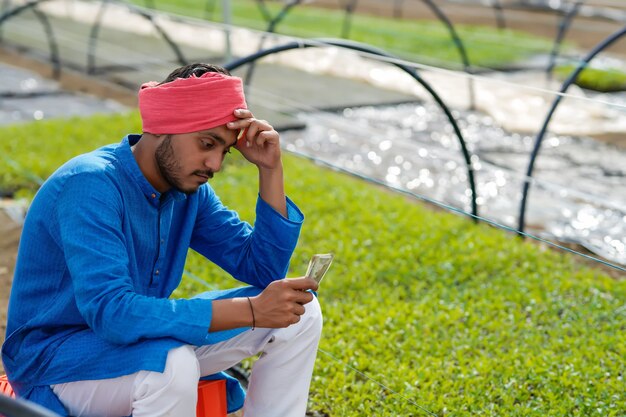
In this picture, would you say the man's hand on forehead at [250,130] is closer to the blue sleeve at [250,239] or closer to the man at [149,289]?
the man at [149,289]

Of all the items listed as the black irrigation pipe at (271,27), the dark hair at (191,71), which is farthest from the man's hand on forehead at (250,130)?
the black irrigation pipe at (271,27)

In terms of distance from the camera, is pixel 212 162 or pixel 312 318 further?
pixel 312 318

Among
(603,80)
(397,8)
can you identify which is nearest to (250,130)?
(603,80)

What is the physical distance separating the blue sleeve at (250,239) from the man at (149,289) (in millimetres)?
12

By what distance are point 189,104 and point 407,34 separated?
1082 cm

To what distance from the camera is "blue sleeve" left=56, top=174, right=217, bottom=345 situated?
7.66 ft

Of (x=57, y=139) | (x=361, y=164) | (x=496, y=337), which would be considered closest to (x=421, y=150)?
(x=361, y=164)

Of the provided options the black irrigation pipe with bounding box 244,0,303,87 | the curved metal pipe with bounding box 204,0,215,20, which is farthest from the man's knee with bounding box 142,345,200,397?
the curved metal pipe with bounding box 204,0,215,20

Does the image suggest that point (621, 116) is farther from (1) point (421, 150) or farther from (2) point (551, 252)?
(2) point (551, 252)

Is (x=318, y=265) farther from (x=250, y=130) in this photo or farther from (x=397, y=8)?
(x=397, y=8)

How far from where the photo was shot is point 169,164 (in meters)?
2.53

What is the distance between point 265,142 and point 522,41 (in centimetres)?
1091

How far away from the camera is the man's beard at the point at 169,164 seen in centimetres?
252

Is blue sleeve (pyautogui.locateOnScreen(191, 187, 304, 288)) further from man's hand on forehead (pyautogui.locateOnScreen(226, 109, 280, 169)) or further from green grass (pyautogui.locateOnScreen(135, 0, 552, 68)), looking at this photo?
green grass (pyautogui.locateOnScreen(135, 0, 552, 68))
